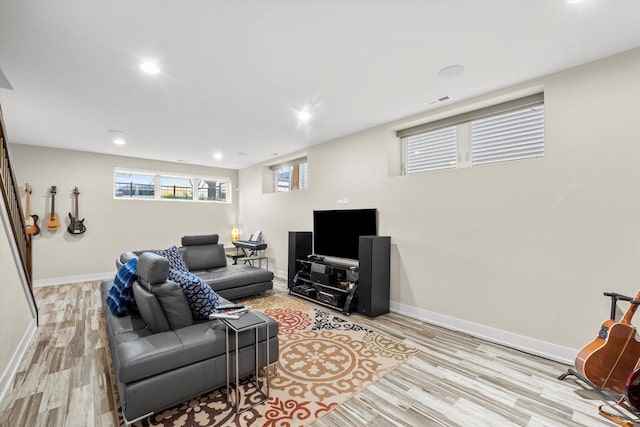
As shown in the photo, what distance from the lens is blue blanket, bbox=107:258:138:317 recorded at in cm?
247

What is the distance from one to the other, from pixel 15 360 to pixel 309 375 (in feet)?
8.38

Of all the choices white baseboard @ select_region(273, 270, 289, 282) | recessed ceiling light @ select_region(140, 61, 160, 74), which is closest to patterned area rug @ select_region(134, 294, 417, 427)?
white baseboard @ select_region(273, 270, 289, 282)

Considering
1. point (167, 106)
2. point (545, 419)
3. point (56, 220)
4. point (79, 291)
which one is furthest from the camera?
point (56, 220)

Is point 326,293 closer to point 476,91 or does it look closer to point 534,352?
point 534,352

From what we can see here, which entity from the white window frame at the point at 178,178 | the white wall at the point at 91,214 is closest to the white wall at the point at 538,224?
the white window frame at the point at 178,178

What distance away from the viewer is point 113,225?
238 inches

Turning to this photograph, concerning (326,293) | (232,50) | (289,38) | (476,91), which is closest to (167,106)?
(232,50)

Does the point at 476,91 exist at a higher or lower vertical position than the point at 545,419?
higher

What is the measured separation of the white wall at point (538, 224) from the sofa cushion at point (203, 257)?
9.27 feet

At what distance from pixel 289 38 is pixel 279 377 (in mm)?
2678

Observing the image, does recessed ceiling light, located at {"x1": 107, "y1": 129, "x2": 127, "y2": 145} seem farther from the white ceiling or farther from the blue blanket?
the blue blanket

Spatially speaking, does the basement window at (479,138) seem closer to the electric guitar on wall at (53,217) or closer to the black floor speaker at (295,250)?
the black floor speaker at (295,250)

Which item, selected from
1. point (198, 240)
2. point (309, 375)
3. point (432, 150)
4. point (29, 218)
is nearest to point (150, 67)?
point (198, 240)

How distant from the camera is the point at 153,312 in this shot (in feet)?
6.82
